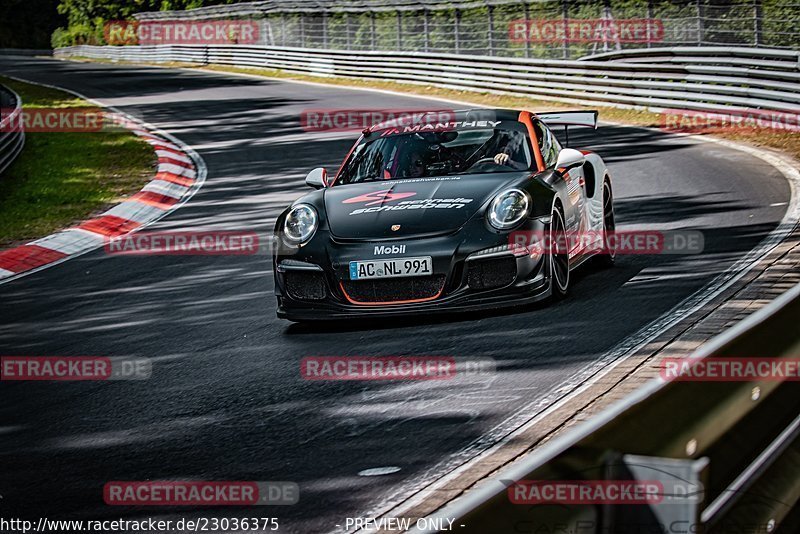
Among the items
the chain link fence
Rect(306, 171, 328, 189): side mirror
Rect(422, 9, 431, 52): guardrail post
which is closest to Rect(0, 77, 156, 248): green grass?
Rect(306, 171, 328, 189): side mirror

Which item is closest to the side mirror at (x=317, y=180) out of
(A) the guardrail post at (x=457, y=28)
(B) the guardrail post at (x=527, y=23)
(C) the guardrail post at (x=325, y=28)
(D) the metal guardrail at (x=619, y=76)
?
(D) the metal guardrail at (x=619, y=76)

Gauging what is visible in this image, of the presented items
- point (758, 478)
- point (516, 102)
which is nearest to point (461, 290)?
point (758, 478)

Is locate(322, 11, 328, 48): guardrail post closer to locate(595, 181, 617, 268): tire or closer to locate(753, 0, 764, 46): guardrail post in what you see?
locate(753, 0, 764, 46): guardrail post

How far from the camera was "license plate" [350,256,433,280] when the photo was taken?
699cm

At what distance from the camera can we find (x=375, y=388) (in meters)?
5.97

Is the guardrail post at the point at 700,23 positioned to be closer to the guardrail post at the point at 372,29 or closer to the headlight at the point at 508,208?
the guardrail post at the point at 372,29

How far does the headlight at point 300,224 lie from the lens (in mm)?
7457

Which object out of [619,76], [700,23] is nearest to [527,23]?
[619,76]

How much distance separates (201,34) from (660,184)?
136 ft

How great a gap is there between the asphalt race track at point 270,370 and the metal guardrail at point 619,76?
6.47 meters

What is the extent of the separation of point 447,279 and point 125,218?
764 cm

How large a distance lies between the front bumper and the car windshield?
1.03m

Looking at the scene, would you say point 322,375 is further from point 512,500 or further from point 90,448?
point 512,500

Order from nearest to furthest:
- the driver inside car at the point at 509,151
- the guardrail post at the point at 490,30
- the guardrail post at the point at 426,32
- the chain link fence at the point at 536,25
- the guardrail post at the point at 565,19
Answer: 1. the driver inside car at the point at 509,151
2. the chain link fence at the point at 536,25
3. the guardrail post at the point at 565,19
4. the guardrail post at the point at 490,30
5. the guardrail post at the point at 426,32
